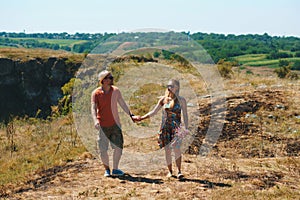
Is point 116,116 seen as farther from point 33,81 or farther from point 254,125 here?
point 33,81

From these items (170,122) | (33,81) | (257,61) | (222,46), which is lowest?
(33,81)

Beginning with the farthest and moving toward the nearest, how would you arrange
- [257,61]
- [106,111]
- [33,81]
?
[257,61]
[33,81]
[106,111]

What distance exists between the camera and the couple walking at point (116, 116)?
4758mm

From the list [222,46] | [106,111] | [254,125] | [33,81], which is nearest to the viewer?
[106,111]

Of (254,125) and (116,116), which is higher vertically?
(116,116)

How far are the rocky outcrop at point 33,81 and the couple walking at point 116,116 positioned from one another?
23.9 meters

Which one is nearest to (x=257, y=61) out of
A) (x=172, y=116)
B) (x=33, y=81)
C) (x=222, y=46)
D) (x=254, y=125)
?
(x=222, y=46)

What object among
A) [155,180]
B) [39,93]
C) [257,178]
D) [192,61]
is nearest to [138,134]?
[192,61]

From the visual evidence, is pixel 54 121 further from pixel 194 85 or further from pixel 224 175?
pixel 224 175

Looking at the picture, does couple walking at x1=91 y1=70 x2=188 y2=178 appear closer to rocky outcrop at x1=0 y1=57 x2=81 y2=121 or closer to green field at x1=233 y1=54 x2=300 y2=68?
rocky outcrop at x1=0 y1=57 x2=81 y2=121

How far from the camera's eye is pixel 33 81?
30.0m

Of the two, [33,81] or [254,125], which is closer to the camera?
[254,125]

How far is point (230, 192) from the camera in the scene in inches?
172

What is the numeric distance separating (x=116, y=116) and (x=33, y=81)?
88.4ft
